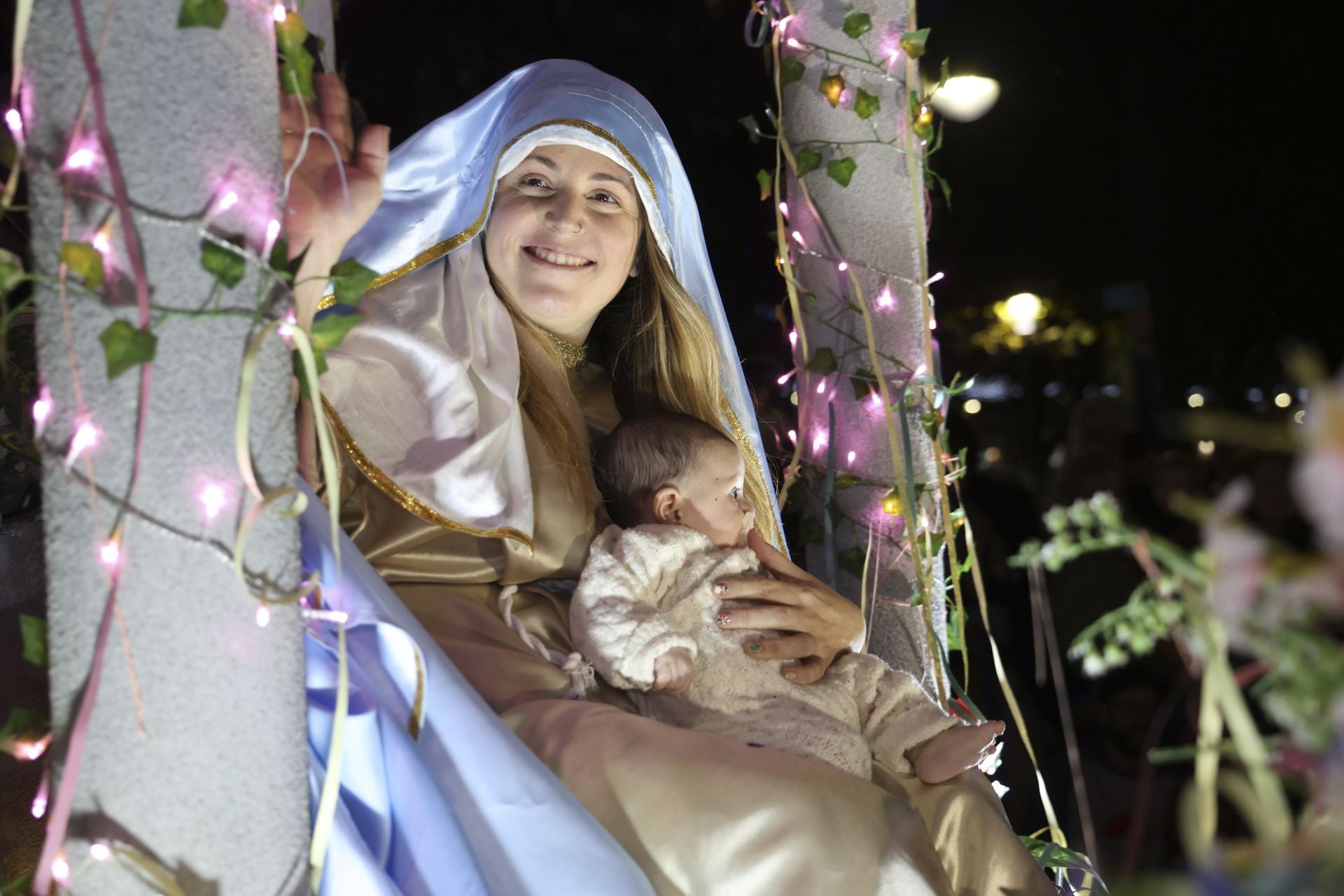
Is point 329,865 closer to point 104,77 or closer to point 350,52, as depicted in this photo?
point 104,77

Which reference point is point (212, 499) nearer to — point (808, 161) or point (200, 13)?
point (200, 13)

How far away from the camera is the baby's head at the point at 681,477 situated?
6.03ft

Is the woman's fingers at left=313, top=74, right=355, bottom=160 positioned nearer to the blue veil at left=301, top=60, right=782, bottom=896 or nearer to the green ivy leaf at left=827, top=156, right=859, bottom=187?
the blue veil at left=301, top=60, right=782, bottom=896

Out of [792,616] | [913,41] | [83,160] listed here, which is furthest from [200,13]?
[913,41]

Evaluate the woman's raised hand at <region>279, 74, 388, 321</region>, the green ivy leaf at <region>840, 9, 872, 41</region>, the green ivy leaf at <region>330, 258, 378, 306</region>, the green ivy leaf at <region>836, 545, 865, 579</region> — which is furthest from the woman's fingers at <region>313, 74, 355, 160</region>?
the green ivy leaf at <region>836, 545, 865, 579</region>

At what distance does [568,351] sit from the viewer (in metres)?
2.19

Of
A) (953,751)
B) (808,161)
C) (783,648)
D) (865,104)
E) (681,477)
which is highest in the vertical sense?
(865,104)

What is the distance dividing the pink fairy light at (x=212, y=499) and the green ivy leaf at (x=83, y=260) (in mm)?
193

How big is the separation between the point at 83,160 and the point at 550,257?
109 cm

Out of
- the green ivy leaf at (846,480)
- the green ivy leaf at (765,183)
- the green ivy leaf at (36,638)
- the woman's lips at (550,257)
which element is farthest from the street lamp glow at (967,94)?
the green ivy leaf at (36,638)

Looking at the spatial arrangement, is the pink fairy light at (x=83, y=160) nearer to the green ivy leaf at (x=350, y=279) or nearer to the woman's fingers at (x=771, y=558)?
the green ivy leaf at (x=350, y=279)

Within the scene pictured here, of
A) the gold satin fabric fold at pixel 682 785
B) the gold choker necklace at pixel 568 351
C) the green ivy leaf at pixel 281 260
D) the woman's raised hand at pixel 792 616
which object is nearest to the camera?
the green ivy leaf at pixel 281 260

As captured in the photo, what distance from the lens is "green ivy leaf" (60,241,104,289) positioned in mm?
980

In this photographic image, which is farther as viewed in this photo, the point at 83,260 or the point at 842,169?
the point at 842,169
